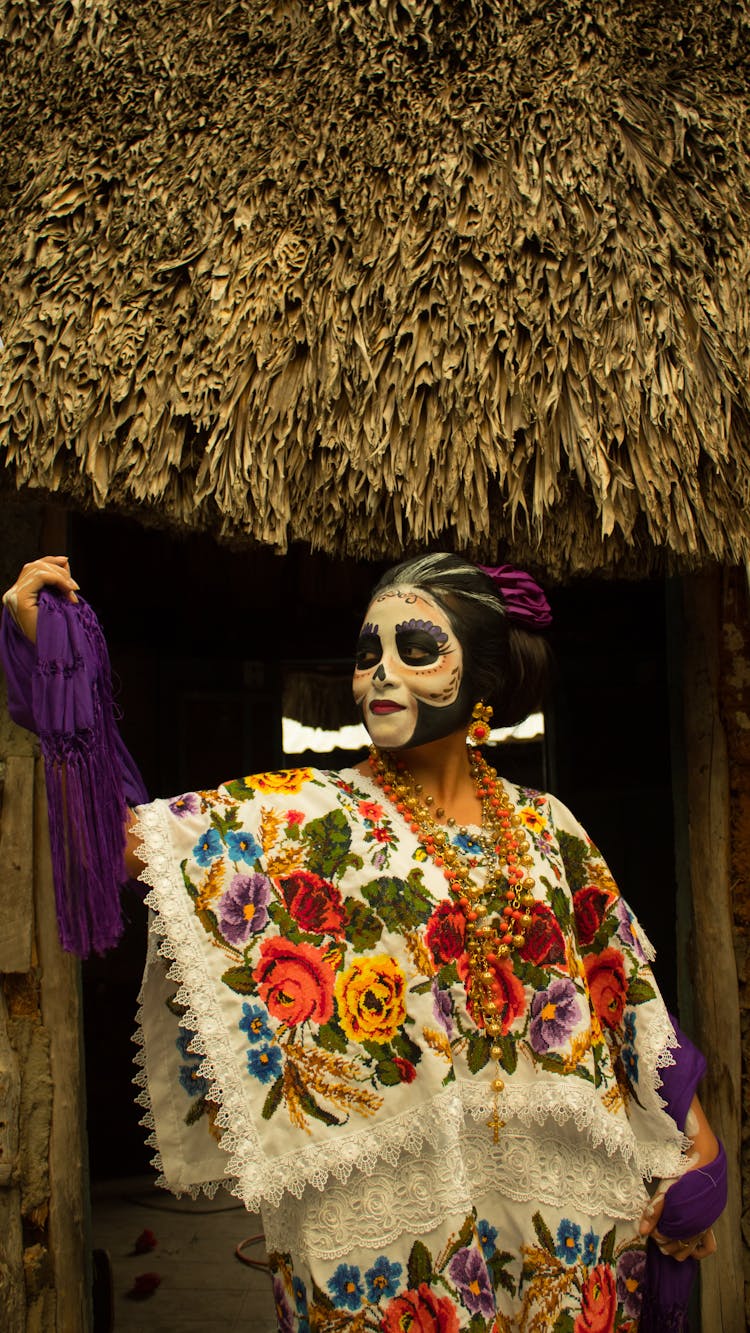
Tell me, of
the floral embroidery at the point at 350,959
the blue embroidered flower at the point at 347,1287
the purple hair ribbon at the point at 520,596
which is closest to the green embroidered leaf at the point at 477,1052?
the floral embroidery at the point at 350,959

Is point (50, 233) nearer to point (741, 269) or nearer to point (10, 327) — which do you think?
point (10, 327)

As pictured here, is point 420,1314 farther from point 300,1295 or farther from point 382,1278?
point 300,1295

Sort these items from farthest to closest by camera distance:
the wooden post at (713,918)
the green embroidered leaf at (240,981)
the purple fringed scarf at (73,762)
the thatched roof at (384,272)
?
the wooden post at (713,918), the thatched roof at (384,272), the green embroidered leaf at (240,981), the purple fringed scarf at (73,762)

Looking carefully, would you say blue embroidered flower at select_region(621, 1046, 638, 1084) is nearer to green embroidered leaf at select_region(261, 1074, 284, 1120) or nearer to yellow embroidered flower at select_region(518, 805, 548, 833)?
yellow embroidered flower at select_region(518, 805, 548, 833)

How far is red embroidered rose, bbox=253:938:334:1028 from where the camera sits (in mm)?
1512

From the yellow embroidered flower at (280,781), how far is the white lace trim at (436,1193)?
0.58m

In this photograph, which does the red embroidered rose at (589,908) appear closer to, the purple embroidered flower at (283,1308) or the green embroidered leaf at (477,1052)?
the green embroidered leaf at (477,1052)

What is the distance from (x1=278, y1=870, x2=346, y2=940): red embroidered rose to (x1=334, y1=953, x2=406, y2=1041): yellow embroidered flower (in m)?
0.06

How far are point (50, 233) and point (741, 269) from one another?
1.41 m

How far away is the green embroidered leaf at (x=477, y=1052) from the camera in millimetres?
1569

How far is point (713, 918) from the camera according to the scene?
225 centimetres

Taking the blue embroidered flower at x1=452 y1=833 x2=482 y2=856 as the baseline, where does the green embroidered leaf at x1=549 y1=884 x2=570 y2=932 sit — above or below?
below

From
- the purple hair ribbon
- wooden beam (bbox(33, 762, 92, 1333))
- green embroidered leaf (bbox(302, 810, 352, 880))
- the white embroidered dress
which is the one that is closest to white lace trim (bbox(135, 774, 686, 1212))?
the white embroidered dress

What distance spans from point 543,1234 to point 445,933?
476 mm
